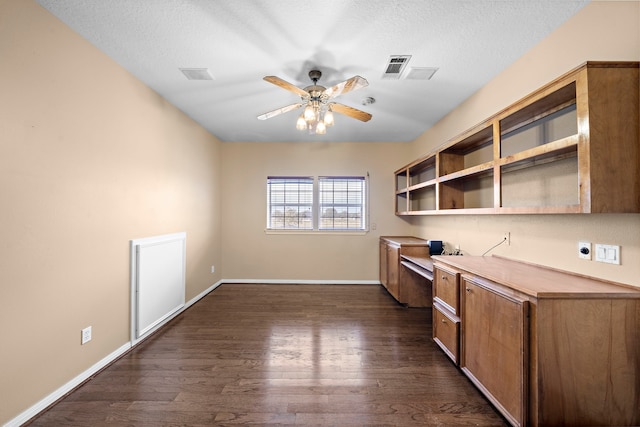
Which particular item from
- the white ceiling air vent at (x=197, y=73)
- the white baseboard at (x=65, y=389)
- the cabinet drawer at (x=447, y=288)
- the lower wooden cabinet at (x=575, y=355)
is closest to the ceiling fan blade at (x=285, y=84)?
the white ceiling air vent at (x=197, y=73)

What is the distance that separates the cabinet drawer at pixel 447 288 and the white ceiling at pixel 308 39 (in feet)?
6.43

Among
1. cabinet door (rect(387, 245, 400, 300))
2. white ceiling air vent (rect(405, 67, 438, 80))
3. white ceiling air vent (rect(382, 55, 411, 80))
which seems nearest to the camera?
A: white ceiling air vent (rect(382, 55, 411, 80))

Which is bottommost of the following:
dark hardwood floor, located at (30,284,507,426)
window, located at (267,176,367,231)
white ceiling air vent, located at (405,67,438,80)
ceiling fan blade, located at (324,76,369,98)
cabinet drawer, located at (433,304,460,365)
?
dark hardwood floor, located at (30,284,507,426)

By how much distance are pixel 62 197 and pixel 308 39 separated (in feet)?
7.43

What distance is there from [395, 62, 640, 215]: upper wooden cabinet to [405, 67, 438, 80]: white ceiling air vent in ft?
2.33

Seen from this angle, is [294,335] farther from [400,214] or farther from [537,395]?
[400,214]

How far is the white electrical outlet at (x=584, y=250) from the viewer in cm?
167

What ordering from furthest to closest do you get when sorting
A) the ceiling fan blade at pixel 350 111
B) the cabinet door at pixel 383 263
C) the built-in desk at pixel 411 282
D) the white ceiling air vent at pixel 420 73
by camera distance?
the cabinet door at pixel 383 263 < the built-in desk at pixel 411 282 < the ceiling fan blade at pixel 350 111 < the white ceiling air vent at pixel 420 73

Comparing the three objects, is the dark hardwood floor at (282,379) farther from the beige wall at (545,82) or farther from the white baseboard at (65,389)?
the beige wall at (545,82)

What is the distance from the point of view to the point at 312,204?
16.4 ft

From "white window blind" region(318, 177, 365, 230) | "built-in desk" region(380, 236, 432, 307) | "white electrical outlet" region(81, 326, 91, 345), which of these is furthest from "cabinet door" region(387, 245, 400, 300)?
"white electrical outlet" region(81, 326, 91, 345)

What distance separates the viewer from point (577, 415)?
4.53 ft

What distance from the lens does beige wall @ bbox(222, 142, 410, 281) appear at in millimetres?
4926

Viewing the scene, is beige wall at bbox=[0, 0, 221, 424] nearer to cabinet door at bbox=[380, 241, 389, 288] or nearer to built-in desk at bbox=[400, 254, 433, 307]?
built-in desk at bbox=[400, 254, 433, 307]
